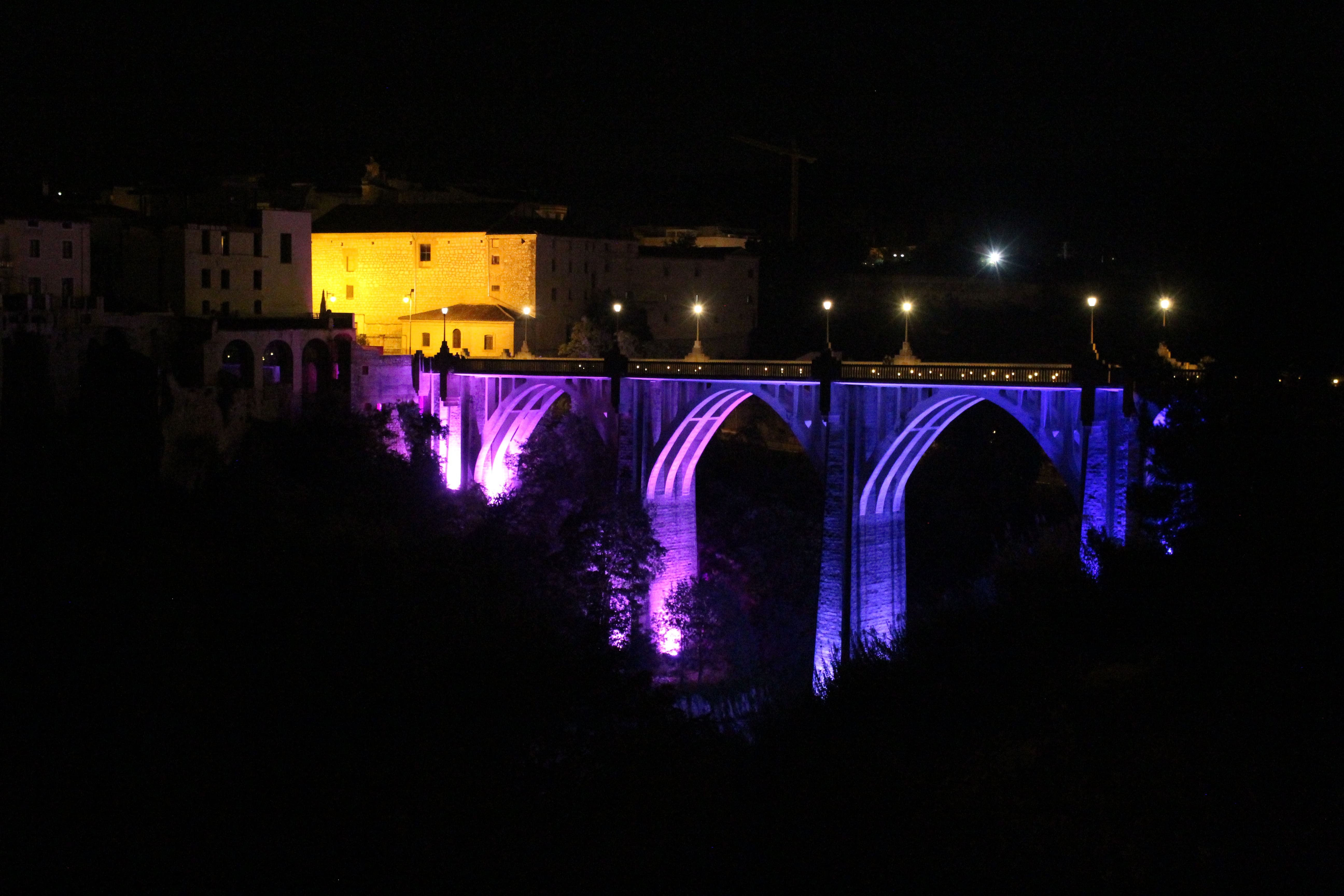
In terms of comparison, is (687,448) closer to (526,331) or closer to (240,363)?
(240,363)

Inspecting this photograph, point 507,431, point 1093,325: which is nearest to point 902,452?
point 1093,325

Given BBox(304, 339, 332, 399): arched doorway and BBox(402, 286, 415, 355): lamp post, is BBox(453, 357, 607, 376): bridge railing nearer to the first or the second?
BBox(304, 339, 332, 399): arched doorway

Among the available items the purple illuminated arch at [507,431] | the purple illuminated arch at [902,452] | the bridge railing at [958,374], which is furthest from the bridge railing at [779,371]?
the purple illuminated arch at [507,431]

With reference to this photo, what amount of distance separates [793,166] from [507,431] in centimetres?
5782

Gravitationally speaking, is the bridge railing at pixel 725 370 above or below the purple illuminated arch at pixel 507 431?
above

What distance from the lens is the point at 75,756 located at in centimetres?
3581

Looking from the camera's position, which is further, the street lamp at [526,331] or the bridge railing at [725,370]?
the street lamp at [526,331]

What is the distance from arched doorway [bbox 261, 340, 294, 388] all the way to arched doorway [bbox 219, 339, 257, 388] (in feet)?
3.02

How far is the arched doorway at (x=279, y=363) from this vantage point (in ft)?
204

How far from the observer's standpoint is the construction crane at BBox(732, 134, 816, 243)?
4156 inches

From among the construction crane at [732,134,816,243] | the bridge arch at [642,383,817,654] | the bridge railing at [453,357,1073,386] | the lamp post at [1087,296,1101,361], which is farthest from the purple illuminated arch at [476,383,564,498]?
the construction crane at [732,134,816,243]

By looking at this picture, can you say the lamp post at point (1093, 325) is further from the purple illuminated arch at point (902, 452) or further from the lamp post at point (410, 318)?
the lamp post at point (410, 318)

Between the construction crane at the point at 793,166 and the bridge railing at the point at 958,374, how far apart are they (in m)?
53.4

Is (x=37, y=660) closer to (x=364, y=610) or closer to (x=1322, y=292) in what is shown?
(x=364, y=610)
